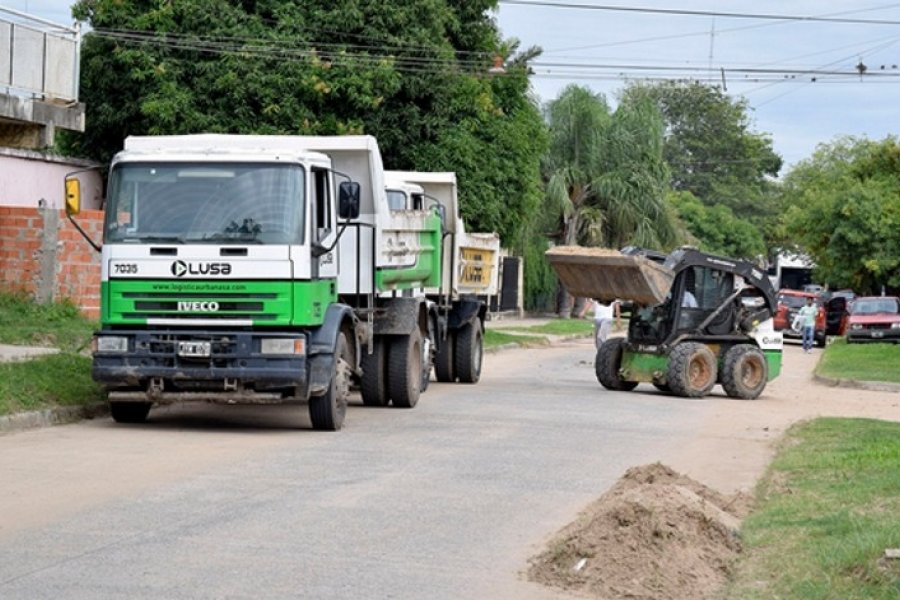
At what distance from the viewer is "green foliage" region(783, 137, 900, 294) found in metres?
56.8

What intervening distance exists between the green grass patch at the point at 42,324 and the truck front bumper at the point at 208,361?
636cm

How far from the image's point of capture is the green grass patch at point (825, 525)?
9.00 metres

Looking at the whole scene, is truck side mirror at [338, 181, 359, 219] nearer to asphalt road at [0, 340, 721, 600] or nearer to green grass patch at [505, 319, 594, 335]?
asphalt road at [0, 340, 721, 600]

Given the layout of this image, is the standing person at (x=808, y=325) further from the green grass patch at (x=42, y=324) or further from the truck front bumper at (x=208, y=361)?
the truck front bumper at (x=208, y=361)

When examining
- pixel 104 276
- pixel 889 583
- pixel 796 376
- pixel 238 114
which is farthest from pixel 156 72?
pixel 889 583

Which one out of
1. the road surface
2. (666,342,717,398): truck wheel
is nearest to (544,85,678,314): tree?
(666,342,717,398): truck wheel

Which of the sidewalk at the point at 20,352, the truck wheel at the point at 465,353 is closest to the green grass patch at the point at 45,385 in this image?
the sidewalk at the point at 20,352

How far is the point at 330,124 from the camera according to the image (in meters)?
38.7

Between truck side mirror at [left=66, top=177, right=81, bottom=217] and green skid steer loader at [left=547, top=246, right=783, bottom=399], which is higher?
truck side mirror at [left=66, top=177, right=81, bottom=217]

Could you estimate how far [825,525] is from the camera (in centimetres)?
1111

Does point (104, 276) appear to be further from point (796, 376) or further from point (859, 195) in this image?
point (859, 195)

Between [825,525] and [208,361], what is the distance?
8030 millimetres

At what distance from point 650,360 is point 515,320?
115 ft

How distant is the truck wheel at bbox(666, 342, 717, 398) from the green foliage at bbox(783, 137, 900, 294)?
32.2 meters
